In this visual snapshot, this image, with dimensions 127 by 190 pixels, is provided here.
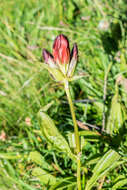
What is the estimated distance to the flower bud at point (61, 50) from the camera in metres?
1.32

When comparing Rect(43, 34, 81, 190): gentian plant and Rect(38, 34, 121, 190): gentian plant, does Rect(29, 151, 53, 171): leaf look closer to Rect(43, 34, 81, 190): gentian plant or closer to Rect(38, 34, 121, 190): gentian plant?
Rect(38, 34, 121, 190): gentian plant

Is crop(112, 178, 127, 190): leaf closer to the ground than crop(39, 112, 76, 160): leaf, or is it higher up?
closer to the ground

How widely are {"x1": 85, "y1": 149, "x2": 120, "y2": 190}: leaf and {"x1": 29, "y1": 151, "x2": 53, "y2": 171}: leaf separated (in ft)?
1.22

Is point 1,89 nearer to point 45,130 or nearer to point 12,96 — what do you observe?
point 12,96

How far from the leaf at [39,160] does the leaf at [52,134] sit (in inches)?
8.2

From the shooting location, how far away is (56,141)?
159 centimetres

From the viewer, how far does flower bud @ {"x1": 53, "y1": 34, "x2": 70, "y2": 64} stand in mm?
1323

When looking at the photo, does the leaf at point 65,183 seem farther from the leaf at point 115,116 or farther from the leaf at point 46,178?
the leaf at point 115,116

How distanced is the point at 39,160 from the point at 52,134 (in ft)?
0.90

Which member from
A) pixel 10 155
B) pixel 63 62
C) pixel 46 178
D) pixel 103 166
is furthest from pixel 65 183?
pixel 63 62

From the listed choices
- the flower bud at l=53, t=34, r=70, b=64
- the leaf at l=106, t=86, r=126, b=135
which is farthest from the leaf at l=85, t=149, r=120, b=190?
the flower bud at l=53, t=34, r=70, b=64

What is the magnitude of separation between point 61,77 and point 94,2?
169cm

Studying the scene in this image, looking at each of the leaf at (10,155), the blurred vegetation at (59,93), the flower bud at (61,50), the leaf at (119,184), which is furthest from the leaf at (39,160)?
the flower bud at (61,50)

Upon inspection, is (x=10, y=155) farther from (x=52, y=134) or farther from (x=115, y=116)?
(x=115, y=116)
